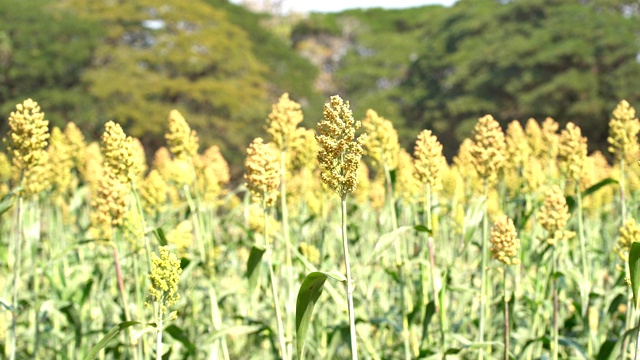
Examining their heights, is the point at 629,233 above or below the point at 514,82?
below

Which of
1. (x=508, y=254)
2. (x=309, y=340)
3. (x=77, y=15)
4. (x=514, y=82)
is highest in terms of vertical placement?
(x=77, y=15)

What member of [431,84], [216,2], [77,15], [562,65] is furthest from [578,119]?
[77,15]

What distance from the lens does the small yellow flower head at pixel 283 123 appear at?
3.66 m

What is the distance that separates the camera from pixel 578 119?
29500 mm

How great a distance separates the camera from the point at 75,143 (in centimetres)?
618

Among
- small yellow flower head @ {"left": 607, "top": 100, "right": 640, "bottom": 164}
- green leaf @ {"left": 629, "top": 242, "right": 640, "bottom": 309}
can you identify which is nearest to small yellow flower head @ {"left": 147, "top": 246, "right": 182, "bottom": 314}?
green leaf @ {"left": 629, "top": 242, "right": 640, "bottom": 309}

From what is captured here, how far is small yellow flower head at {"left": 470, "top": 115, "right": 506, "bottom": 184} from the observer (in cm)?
341

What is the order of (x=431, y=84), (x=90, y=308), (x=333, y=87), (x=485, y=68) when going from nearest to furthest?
1. (x=90, y=308)
2. (x=485, y=68)
3. (x=431, y=84)
4. (x=333, y=87)

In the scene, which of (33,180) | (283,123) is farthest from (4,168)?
(283,123)

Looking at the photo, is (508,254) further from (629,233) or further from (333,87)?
(333,87)

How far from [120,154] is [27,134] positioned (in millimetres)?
470

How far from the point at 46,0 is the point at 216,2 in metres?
8.40

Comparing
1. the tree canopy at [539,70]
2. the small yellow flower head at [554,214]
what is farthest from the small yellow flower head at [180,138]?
the tree canopy at [539,70]

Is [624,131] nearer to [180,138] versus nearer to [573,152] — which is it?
[573,152]
